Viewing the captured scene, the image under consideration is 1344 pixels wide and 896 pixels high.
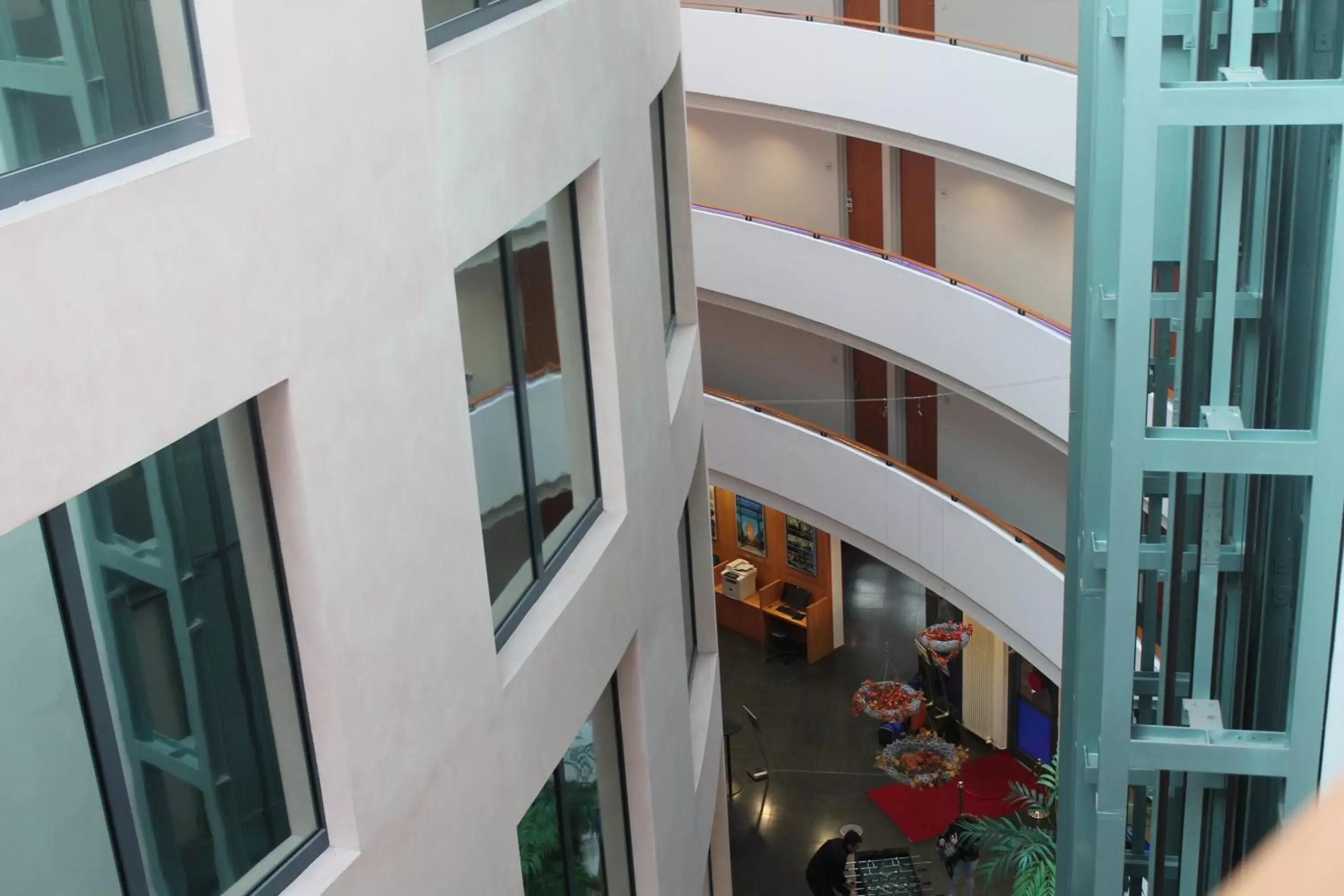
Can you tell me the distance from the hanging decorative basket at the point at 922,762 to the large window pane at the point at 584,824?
8.70 m

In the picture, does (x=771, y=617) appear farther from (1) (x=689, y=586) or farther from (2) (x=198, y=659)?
(2) (x=198, y=659)

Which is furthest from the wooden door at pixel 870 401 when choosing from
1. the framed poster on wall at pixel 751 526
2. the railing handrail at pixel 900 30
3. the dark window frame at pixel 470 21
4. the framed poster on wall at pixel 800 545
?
the dark window frame at pixel 470 21

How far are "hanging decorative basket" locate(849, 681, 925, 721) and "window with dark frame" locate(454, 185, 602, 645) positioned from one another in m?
11.1

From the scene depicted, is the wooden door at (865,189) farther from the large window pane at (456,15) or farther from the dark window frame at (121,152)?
the dark window frame at (121,152)

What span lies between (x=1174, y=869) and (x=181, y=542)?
680cm

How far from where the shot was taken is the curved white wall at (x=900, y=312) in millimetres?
16188

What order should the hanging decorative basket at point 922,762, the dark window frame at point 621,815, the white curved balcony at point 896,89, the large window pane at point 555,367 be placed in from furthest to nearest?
the hanging decorative basket at point 922,762 < the white curved balcony at point 896,89 < the dark window frame at point 621,815 < the large window pane at point 555,367

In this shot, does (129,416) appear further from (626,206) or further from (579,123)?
(626,206)

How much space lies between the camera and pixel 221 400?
14.0 feet

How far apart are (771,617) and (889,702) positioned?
598 centimetres

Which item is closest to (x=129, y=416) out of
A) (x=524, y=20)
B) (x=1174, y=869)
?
(x=524, y=20)

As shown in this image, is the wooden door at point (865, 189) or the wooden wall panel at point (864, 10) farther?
the wooden door at point (865, 189)

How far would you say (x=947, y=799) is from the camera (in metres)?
20.0

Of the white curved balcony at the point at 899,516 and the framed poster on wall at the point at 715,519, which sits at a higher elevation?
the white curved balcony at the point at 899,516
